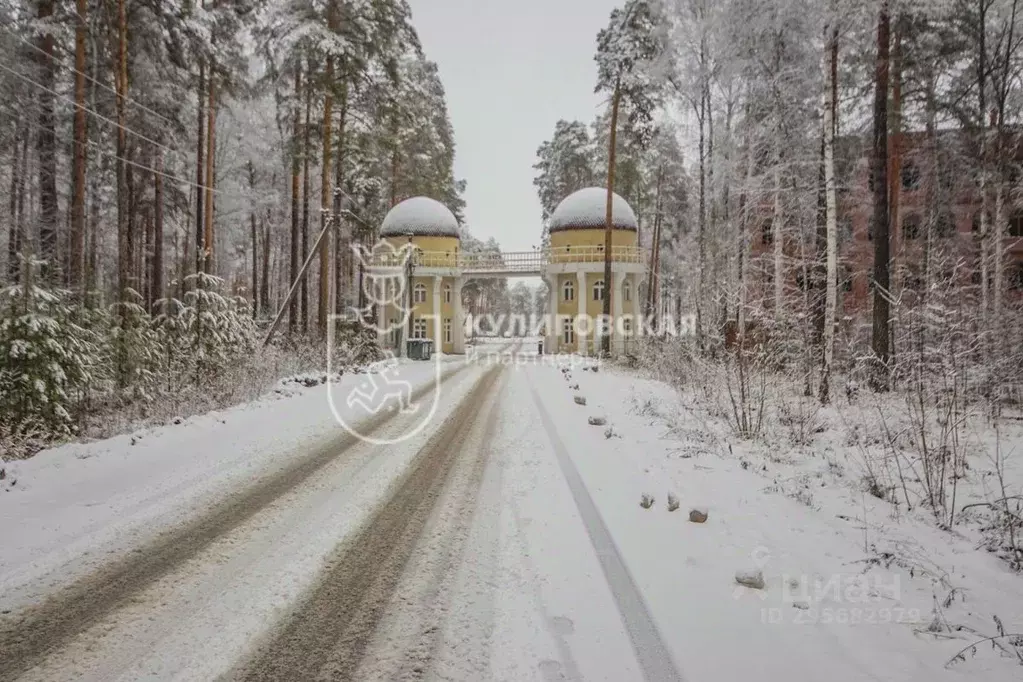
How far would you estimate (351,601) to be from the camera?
3.66 m

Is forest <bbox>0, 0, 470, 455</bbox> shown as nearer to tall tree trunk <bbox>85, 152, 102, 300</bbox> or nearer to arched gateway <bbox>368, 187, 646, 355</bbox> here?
tall tree trunk <bbox>85, 152, 102, 300</bbox>

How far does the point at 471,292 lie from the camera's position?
6794cm

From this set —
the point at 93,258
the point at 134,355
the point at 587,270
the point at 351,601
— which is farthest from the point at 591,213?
the point at 351,601

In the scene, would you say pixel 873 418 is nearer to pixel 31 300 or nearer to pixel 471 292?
pixel 31 300

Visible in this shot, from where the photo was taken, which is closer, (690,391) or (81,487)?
(81,487)

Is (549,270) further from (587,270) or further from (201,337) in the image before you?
(201,337)

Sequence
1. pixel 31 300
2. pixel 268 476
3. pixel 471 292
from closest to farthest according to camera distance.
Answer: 1. pixel 268 476
2. pixel 31 300
3. pixel 471 292

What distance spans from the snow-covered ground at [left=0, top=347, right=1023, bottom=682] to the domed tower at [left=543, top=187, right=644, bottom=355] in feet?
82.1

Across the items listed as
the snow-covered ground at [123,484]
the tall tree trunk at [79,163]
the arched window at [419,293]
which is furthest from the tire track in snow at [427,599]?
the arched window at [419,293]

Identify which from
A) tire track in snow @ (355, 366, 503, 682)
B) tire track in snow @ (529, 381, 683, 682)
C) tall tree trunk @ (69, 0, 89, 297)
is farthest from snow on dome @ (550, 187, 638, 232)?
tire track in snow @ (355, 366, 503, 682)

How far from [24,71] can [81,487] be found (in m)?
17.0

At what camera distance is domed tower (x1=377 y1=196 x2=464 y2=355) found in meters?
35.2

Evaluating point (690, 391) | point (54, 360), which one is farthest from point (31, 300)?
point (690, 391)

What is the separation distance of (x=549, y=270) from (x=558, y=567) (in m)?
30.3
